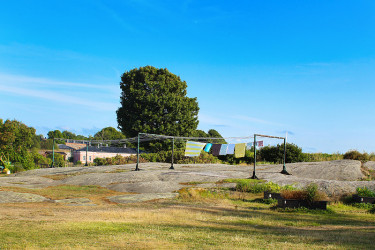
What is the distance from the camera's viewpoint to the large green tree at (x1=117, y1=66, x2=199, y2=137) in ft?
164

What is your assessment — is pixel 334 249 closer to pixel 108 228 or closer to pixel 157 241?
pixel 157 241

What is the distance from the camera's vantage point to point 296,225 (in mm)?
11102

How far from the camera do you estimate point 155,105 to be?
50562 mm

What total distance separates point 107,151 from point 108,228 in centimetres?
6864

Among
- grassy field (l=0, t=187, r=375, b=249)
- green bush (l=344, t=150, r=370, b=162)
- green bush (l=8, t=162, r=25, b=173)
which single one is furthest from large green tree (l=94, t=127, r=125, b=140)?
grassy field (l=0, t=187, r=375, b=249)

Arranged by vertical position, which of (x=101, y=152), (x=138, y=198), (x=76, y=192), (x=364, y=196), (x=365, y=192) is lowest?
(x=76, y=192)

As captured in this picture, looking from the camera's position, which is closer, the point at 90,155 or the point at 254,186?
the point at 254,186

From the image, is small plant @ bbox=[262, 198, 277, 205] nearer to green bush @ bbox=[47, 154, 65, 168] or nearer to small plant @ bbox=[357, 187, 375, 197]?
small plant @ bbox=[357, 187, 375, 197]

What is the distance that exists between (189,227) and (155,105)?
41233 mm

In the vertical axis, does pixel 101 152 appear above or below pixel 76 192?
above

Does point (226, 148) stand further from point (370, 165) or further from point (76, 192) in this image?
point (76, 192)

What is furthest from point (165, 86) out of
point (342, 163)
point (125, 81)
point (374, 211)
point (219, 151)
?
point (374, 211)

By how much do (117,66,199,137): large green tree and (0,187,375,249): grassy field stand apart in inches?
1352

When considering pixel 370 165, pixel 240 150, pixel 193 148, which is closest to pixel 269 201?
pixel 240 150
